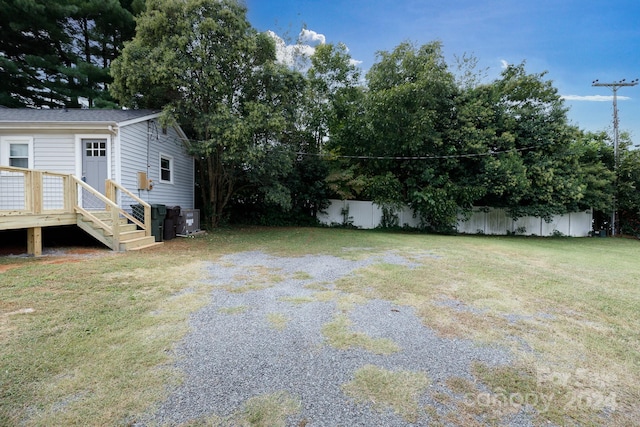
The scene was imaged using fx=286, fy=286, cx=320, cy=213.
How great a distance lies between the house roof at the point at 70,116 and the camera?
7832mm

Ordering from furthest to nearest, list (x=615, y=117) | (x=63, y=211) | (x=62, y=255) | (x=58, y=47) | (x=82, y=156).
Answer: (x=615, y=117) → (x=58, y=47) → (x=82, y=156) → (x=63, y=211) → (x=62, y=255)

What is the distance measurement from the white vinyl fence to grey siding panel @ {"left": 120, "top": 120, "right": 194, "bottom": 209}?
6492 mm

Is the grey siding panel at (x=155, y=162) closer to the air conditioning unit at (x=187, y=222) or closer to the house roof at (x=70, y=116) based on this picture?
the house roof at (x=70, y=116)

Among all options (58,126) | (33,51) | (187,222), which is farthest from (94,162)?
(33,51)

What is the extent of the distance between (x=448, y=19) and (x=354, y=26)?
3.92 metres

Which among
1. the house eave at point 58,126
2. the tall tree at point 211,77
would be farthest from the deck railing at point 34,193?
the tall tree at point 211,77

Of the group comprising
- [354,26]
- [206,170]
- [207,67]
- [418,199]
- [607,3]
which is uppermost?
[354,26]

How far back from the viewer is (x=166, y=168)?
416 inches

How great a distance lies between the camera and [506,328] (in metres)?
3.00

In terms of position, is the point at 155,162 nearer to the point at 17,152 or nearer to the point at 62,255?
the point at 17,152

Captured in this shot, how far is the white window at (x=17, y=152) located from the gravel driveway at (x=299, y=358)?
27.6ft

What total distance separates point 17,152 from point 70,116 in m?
1.72

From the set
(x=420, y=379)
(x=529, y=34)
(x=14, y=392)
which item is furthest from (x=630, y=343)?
(x=529, y=34)

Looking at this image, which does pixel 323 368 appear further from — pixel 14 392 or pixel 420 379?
pixel 14 392
